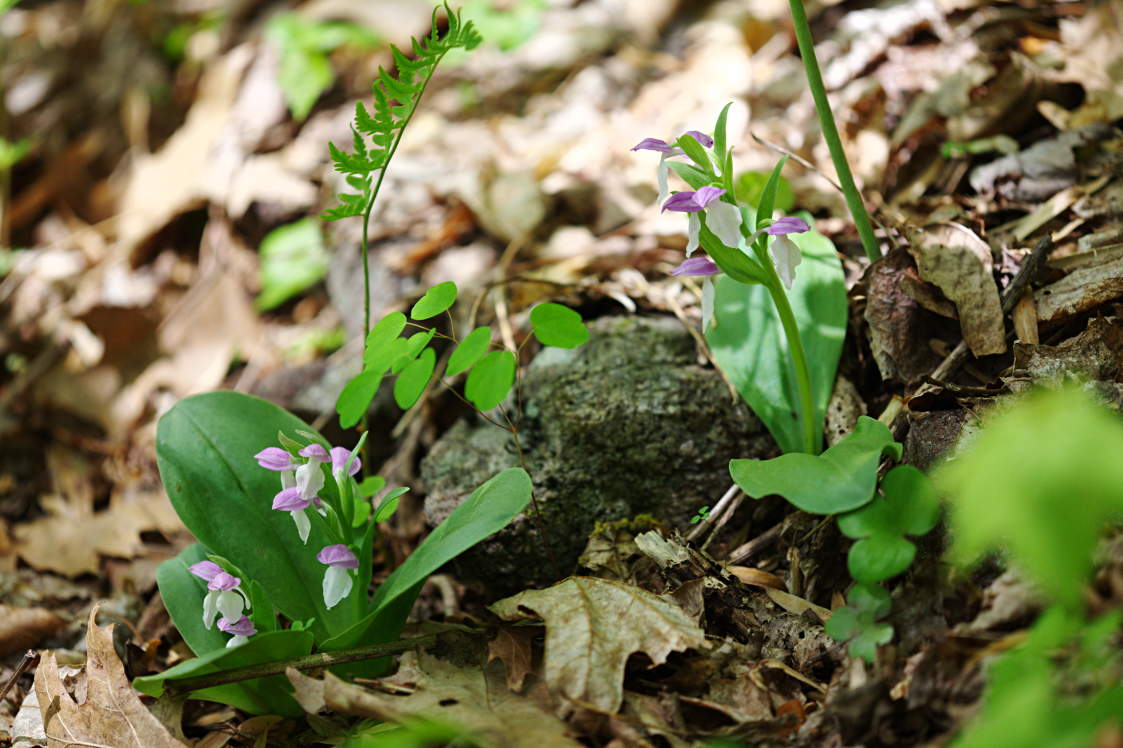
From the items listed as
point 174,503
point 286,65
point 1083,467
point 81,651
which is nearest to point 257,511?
point 174,503

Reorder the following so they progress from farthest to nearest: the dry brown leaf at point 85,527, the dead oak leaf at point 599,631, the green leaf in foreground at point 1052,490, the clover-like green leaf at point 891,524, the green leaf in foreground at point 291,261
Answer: the green leaf in foreground at point 291,261 → the dry brown leaf at point 85,527 → the dead oak leaf at point 599,631 → the clover-like green leaf at point 891,524 → the green leaf in foreground at point 1052,490

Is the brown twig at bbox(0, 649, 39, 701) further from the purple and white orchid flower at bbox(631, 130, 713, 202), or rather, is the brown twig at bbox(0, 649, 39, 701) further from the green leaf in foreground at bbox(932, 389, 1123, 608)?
the green leaf in foreground at bbox(932, 389, 1123, 608)

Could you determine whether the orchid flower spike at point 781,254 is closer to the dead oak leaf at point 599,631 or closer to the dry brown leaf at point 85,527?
the dead oak leaf at point 599,631

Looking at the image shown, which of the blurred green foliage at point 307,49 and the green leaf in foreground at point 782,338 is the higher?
the blurred green foliage at point 307,49

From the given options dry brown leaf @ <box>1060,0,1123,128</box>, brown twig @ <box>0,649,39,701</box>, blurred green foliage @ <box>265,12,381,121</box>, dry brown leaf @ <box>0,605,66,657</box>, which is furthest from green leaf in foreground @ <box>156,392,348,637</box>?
blurred green foliage @ <box>265,12,381,121</box>

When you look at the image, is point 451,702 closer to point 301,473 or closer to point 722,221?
point 301,473

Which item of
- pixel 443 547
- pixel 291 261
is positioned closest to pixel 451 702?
pixel 443 547

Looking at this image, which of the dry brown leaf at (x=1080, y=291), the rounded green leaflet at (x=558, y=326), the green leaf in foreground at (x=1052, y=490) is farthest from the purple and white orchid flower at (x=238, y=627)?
the dry brown leaf at (x=1080, y=291)
